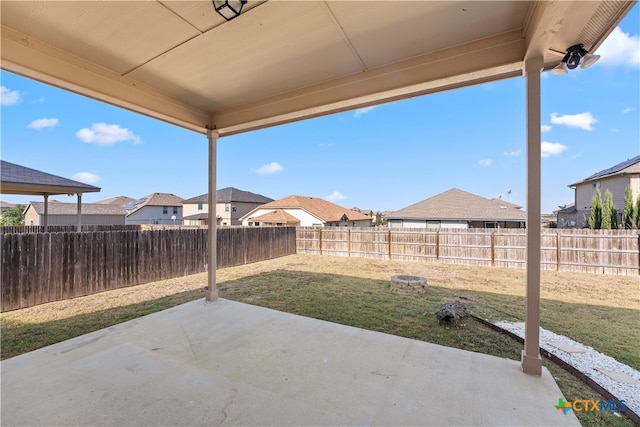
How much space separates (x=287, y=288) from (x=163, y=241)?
3.57 m

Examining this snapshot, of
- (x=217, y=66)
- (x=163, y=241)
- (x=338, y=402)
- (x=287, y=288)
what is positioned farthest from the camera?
(x=163, y=241)

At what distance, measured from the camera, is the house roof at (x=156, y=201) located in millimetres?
27619

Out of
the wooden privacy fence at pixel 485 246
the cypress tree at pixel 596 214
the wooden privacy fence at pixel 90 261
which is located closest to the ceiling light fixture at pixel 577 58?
the wooden privacy fence at pixel 90 261

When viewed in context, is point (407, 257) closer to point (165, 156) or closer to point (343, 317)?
point (343, 317)

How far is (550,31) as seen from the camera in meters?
1.81

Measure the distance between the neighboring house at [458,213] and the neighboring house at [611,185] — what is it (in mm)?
3166

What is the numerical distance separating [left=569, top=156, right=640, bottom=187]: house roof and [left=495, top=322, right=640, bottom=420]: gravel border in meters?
13.9

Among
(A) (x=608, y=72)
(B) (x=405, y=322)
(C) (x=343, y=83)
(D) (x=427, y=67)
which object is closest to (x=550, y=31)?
(D) (x=427, y=67)

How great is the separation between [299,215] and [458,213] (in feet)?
35.5

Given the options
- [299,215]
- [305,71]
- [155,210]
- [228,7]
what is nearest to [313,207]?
[299,215]

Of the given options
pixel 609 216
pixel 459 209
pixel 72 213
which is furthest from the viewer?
pixel 72 213

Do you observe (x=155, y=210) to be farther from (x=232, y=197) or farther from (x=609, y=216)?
(x=609, y=216)

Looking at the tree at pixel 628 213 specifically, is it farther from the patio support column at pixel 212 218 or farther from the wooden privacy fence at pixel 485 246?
the patio support column at pixel 212 218

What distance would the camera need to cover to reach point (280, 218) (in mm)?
19562
